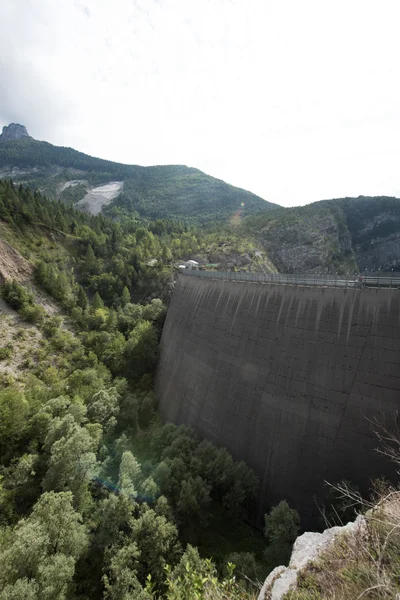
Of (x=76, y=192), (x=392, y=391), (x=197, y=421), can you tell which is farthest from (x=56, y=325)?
(x=76, y=192)

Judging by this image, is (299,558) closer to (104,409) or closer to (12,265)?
(104,409)

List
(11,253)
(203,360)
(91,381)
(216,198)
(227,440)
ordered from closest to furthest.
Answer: (227,440) < (203,360) < (91,381) < (11,253) < (216,198)

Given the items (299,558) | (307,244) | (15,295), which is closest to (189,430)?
(299,558)

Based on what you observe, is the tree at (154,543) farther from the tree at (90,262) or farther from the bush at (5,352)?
the tree at (90,262)

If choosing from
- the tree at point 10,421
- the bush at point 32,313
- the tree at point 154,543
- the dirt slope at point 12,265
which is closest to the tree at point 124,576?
the tree at point 154,543

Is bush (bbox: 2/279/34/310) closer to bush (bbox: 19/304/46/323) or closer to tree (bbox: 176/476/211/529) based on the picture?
bush (bbox: 19/304/46/323)

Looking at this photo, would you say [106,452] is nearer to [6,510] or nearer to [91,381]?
[6,510]
